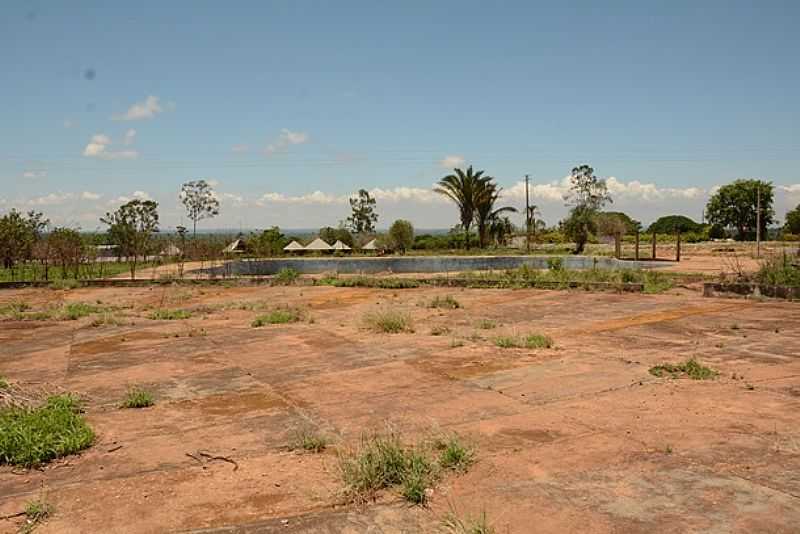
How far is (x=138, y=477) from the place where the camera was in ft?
13.7

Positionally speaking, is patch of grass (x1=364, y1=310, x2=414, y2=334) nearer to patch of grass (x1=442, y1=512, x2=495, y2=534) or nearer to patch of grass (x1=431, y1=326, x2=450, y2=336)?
patch of grass (x1=431, y1=326, x2=450, y2=336)

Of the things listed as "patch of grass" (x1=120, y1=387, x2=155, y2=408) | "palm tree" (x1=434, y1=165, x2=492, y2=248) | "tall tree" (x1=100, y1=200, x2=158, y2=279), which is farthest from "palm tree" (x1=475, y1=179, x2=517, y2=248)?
"patch of grass" (x1=120, y1=387, x2=155, y2=408)

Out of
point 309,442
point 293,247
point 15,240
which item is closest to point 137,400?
point 309,442

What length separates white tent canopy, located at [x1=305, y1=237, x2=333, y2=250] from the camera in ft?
155

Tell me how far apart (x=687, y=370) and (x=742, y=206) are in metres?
59.4

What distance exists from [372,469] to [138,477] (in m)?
1.54

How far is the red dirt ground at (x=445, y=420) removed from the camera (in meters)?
3.51

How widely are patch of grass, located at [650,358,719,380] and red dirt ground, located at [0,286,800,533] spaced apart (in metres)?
0.17

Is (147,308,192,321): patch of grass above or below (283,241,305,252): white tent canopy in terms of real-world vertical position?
below

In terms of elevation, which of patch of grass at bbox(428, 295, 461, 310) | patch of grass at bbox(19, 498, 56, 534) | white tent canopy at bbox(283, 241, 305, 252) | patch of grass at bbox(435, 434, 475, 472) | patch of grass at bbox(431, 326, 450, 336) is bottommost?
patch of grass at bbox(19, 498, 56, 534)

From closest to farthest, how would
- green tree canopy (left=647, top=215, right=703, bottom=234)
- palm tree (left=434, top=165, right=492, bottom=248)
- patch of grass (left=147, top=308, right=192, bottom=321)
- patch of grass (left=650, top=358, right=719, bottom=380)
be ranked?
1. patch of grass (left=650, top=358, right=719, bottom=380)
2. patch of grass (left=147, top=308, right=192, bottom=321)
3. palm tree (left=434, top=165, right=492, bottom=248)
4. green tree canopy (left=647, top=215, right=703, bottom=234)

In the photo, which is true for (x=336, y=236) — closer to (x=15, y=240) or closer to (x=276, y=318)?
(x=15, y=240)

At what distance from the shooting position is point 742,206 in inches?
2313

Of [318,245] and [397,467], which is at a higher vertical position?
[318,245]
